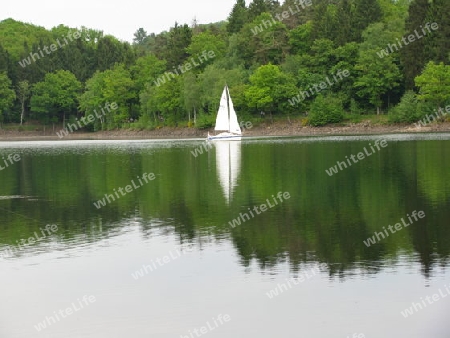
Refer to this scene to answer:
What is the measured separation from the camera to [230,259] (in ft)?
64.4

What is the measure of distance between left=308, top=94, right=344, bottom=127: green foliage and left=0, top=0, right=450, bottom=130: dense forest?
0.18 metres

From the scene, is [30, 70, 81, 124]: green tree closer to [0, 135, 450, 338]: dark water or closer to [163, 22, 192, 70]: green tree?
[163, 22, 192, 70]: green tree

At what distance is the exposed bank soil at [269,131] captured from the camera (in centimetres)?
10156

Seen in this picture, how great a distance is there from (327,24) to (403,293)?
357ft

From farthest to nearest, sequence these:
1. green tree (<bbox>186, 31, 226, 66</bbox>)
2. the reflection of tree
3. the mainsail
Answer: green tree (<bbox>186, 31, 226, 66</bbox>) < the mainsail < the reflection of tree

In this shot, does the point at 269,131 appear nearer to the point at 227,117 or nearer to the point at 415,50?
the point at 227,117

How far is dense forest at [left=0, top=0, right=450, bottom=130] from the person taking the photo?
104000mm

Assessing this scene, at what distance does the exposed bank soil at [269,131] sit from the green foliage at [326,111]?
103cm

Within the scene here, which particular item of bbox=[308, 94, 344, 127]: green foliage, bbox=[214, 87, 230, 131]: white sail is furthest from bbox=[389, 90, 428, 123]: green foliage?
bbox=[214, 87, 230, 131]: white sail

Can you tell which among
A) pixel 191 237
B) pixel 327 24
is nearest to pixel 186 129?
pixel 327 24

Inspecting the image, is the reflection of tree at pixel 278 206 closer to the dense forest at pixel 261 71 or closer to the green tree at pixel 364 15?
the dense forest at pixel 261 71

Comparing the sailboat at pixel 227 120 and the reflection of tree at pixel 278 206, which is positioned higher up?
the sailboat at pixel 227 120

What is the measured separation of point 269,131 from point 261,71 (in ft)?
32.8

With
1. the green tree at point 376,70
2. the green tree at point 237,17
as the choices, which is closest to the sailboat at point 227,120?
the green tree at point 376,70
